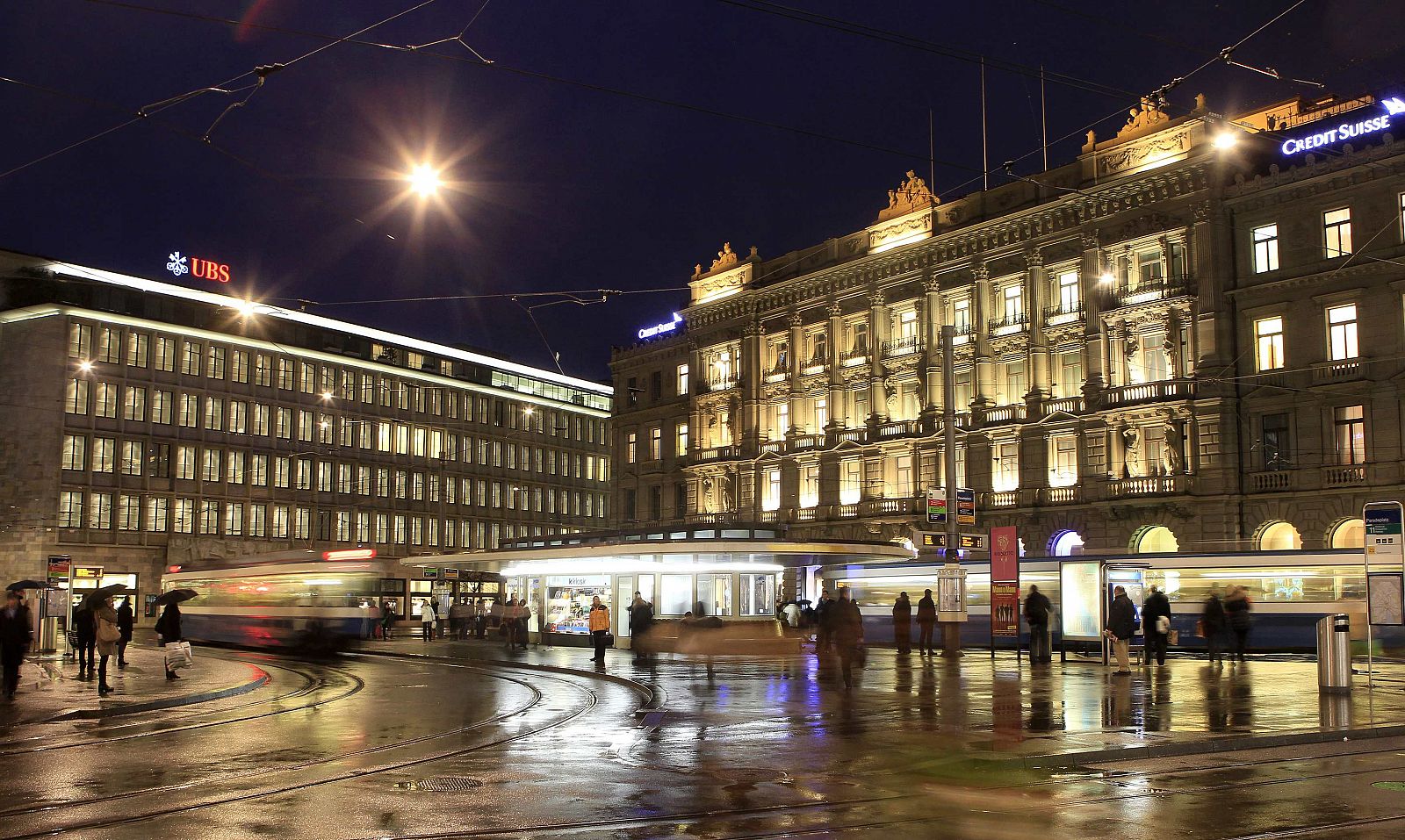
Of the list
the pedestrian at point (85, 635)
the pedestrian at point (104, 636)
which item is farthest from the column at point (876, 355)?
the pedestrian at point (104, 636)

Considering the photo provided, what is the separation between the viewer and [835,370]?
220 ft

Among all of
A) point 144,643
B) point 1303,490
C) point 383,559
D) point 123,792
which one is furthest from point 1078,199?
point 123,792

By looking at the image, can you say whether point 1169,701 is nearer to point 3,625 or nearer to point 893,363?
point 3,625

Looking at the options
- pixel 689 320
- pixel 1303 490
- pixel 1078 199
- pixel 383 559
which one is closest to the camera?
pixel 383 559

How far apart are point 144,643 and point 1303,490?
4472cm

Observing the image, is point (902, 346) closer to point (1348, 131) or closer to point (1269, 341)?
point (1269, 341)

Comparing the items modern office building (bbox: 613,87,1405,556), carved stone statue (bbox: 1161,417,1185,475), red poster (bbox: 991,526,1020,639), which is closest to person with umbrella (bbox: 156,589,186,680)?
red poster (bbox: 991,526,1020,639)

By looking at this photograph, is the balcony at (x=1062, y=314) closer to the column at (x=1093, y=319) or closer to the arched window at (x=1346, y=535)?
the column at (x=1093, y=319)

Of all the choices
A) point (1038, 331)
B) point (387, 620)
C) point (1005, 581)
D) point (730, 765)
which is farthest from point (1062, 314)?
point (730, 765)

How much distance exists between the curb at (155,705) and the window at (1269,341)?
129 feet

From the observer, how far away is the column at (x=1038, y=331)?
57.3 meters

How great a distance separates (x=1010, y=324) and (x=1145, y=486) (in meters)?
10.7

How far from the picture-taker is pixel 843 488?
66.1 metres

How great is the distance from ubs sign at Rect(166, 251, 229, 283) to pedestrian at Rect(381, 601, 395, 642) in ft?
114
